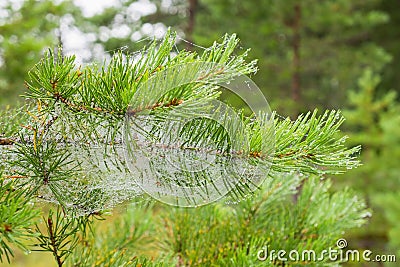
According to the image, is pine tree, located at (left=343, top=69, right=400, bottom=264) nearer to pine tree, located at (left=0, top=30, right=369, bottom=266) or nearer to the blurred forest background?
the blurred forest background

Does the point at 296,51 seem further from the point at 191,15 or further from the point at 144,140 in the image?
the point at 144,140

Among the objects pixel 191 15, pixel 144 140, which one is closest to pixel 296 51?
pixel 191 15

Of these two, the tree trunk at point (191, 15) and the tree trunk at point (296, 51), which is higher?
the tree trunk at point (191, 15)

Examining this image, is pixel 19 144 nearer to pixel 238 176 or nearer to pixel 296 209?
pixel 238 176

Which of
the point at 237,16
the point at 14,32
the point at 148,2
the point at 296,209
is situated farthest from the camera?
the point at 148,2

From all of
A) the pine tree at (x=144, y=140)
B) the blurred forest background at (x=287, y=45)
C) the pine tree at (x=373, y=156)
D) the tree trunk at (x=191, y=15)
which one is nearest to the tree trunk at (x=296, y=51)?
the blurred forest background at (x=287, y=45)

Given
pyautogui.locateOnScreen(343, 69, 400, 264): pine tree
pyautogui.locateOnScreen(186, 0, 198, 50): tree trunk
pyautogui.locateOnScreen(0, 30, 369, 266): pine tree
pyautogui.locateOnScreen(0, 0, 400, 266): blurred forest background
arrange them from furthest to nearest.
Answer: pyautogui.locateOnScreen(186, 0, 198, 50): tree trunk
pyautogui.locateOnScreen(343, 69, 400, 264): pine tree
pyautogui.locateOnScreen(0, 0, 400, 266): blurred forest background
pyautogui.locateOnScreen(0, 30, 369, 266): pine tree

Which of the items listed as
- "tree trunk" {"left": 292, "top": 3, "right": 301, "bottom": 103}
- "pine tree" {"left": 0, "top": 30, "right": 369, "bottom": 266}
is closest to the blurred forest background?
"tree trunk" {"left": 292, "top": 3, "right": 301, "bottom": 103}

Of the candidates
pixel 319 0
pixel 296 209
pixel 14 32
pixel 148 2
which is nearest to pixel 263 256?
pixel 296 209

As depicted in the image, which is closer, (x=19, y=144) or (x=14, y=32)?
(x=19, y=144)

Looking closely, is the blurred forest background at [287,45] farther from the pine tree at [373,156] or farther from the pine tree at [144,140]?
the pine tree at [144,140]

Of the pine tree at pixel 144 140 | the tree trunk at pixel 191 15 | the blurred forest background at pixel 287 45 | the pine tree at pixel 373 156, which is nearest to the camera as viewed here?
the pine tree at pixel 144 140
